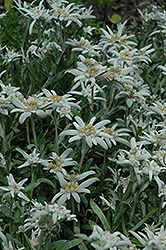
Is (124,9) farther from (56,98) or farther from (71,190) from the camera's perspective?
(71,190)

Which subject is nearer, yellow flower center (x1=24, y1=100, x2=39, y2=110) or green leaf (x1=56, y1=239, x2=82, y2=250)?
green leaf (x1=56, y1=239, x2=82, y2=250)

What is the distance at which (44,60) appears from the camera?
141 inches

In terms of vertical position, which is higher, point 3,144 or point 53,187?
point 3,144

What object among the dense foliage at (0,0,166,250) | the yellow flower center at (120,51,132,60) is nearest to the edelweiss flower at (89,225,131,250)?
the dense foliage at (0,0,166,250)

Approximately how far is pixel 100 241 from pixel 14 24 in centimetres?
422

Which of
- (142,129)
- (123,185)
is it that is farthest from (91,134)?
(142,129)

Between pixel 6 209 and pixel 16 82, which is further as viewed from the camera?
pixel 16 82

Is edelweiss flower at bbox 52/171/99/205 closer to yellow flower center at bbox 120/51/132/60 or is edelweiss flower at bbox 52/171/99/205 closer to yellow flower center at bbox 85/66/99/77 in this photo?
yellow flower center at bbox 85/66/99/77

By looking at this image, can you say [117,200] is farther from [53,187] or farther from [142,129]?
[142,129]

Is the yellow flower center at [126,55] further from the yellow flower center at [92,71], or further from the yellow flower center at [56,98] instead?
the yellow flower center at [56,98]

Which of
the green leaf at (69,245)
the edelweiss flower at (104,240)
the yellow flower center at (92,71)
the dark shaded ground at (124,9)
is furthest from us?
the dark shaded ground at (124,9)

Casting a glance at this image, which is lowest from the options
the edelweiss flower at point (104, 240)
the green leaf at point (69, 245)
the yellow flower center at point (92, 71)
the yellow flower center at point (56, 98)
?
the green leaf at point (69, 245)

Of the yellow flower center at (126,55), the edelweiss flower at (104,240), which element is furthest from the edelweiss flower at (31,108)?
the yellow flower center at (126,55)

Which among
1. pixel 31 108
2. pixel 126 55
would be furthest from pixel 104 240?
pixel 126 55
